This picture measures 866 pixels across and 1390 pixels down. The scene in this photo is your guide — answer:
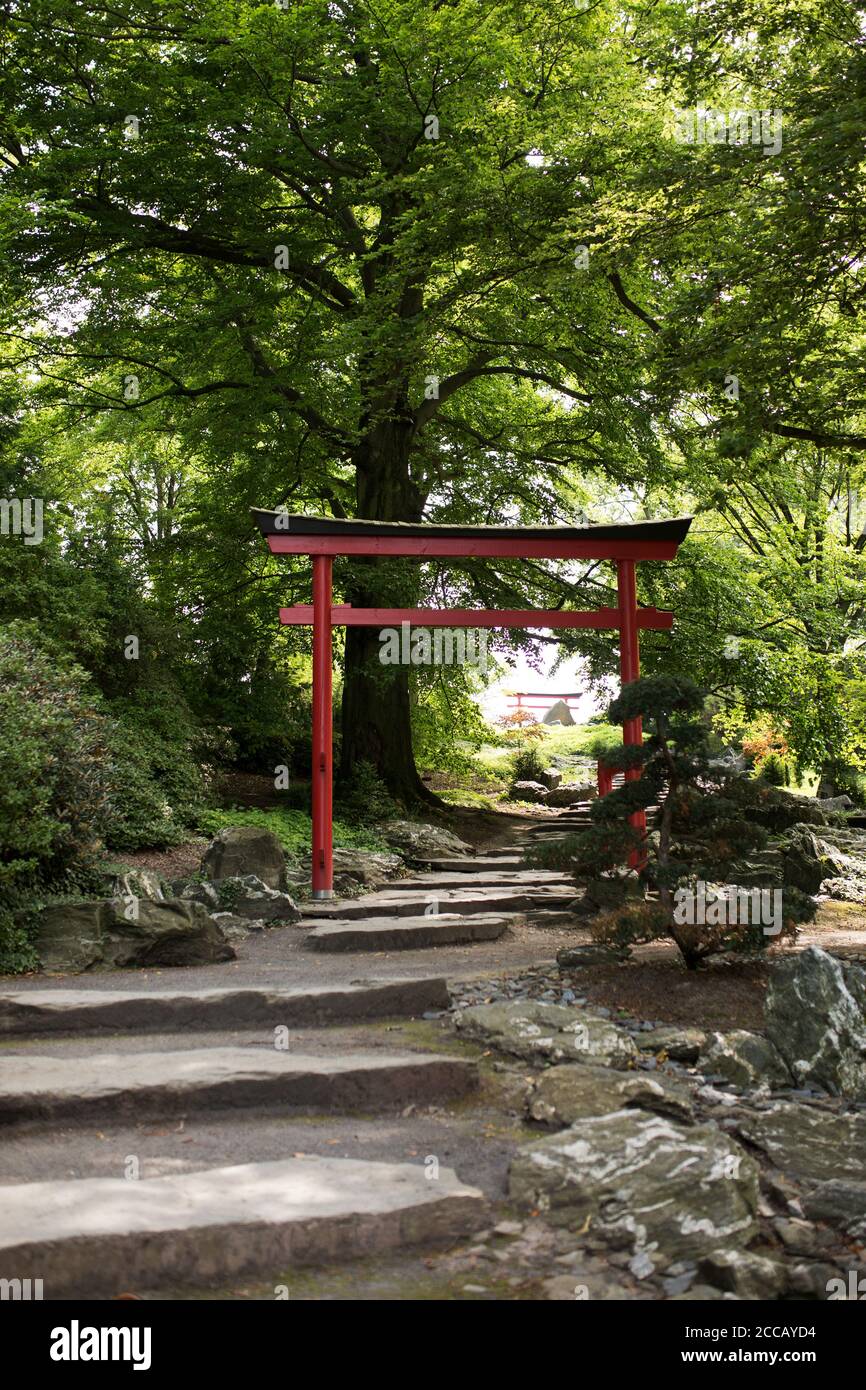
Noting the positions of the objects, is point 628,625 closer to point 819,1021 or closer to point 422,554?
point 422,554

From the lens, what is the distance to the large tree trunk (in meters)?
14.8

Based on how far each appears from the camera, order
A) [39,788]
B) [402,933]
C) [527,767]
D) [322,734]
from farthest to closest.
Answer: [527,767]
[322,734]
[402,933]
[39,788]

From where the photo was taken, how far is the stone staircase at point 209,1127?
353cm

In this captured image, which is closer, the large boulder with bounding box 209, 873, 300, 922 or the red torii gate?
the large boulder with bounding box 209, 873, 300, 922

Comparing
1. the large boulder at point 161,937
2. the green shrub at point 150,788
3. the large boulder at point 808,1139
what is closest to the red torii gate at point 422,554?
the green shrub at point 150,788

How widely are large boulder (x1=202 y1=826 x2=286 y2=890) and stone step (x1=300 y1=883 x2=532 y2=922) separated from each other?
463 mm

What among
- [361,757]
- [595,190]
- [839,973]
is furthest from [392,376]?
[839,973]

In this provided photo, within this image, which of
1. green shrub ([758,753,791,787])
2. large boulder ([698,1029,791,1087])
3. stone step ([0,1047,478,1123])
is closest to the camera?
stone step ([0,1047,478,1123])

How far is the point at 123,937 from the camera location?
297 inches

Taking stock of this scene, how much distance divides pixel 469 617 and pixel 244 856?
3.22 m

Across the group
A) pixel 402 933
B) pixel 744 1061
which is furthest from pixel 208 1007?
pixel 744 1061

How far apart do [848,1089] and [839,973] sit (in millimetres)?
649

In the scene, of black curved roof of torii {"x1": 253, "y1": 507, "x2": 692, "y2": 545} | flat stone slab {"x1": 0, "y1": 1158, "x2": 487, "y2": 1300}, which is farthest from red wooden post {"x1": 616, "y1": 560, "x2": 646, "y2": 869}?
flat stone slab {"x1": 0, "y1": 1158, "x2": 487, "y2": 1300}

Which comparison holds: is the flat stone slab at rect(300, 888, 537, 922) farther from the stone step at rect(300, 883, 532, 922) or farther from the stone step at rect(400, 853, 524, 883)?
the stone step at rect(400, 853, 524, 883)
